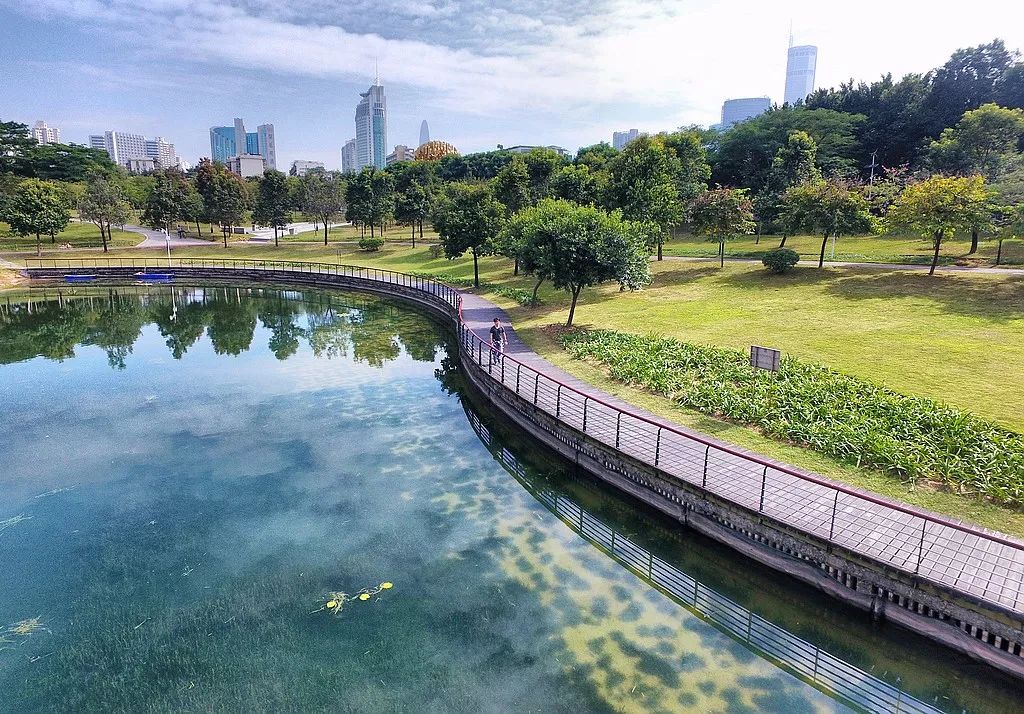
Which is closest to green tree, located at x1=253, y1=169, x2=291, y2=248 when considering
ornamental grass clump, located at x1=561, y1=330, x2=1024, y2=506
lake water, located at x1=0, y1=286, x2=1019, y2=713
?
lake water, located at x1=0, y1=286, x2=1019, y2=713

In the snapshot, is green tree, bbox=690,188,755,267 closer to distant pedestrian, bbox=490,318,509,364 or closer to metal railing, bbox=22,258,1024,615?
distant pedestrian, bbox=490,318,509,364

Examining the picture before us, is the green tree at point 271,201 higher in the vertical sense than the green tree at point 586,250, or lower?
higher

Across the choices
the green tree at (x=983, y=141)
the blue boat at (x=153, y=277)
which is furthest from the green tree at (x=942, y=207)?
the blue boat at (x=153, y=277)

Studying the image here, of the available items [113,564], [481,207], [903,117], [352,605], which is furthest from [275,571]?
[903,117]

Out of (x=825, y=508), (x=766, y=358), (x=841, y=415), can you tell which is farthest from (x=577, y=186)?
(x=825, y=508)

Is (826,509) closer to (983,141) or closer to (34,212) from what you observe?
(983,141)

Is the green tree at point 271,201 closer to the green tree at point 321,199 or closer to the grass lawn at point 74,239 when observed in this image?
the green tree at point 321,199

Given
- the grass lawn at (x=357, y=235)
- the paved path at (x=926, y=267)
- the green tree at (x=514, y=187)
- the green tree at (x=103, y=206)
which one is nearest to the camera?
the paved path at (x=926, y=267)

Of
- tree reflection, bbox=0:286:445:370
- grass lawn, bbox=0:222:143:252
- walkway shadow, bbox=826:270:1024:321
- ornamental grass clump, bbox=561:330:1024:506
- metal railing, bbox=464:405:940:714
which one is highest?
grass lawn, bbox=0:222:143:252
